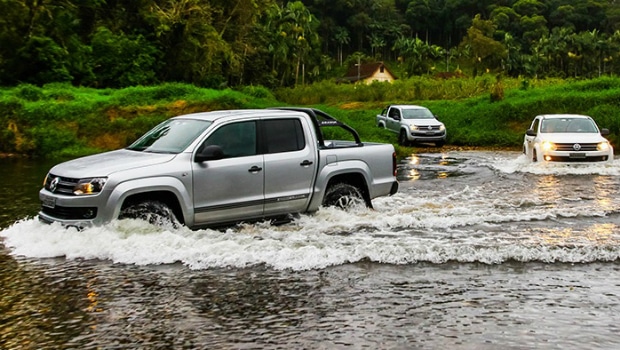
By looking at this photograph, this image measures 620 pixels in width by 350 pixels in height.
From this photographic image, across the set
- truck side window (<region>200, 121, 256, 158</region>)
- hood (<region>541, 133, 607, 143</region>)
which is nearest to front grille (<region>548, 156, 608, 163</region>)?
hood (<region>541, 133, 607, 143</region>)

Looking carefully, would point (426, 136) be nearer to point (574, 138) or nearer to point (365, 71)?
point (574, 138)

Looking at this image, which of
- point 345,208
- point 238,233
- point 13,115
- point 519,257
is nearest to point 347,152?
point 345,208

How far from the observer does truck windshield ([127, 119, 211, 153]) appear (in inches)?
368

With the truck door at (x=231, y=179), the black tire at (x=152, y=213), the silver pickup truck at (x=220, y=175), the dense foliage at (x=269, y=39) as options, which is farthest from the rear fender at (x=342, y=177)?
the dense foliage at (x=269, y=39)

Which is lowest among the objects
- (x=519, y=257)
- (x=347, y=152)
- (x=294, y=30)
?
(x=519, y=257)

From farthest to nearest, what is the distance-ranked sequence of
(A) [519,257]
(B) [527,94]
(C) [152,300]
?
(B) [527,94]
(A) [519,257]
(C) [152,300]

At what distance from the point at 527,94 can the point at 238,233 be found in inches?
1155

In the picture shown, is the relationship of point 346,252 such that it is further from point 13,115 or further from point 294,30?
point 294,30

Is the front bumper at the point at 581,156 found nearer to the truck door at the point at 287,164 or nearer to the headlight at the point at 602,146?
the headlight at the point at 602,146

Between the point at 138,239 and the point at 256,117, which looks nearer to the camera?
the point at 138,239

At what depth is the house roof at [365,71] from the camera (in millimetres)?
95525

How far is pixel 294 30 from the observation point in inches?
2852

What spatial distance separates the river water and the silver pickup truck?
25cm

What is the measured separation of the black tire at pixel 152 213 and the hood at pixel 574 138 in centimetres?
1272
